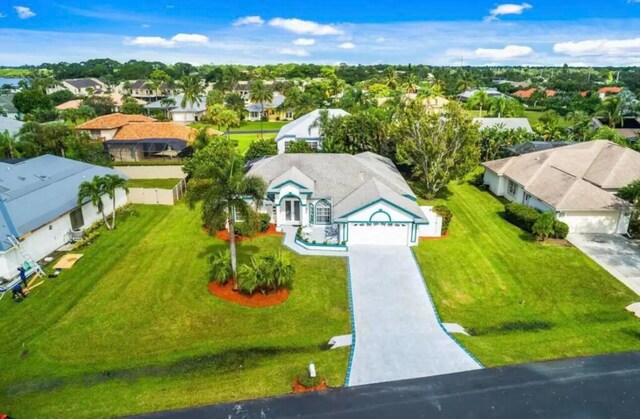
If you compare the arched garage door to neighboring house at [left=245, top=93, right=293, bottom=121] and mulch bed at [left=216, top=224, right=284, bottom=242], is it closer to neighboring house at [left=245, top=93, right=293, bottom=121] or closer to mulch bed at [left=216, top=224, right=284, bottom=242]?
mulch bed at [left=216, top=224, right=284, bottom=242]

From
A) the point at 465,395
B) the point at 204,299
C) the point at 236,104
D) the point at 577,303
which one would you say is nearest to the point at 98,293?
the point at 204,299


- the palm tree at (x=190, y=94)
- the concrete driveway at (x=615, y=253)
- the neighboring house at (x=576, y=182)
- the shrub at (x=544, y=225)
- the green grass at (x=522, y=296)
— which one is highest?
the palm tree at (x=190, y=94)

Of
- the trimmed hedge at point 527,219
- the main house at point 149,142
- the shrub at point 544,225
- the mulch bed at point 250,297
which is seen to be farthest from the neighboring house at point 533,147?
the main house at point 149,142

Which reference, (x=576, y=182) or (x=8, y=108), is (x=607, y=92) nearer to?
(x=576, y=182)

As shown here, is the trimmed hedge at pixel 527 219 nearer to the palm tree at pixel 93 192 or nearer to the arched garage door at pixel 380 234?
the arched garage door at pixel 380 234

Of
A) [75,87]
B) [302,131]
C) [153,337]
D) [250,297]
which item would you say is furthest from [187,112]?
[153,337]

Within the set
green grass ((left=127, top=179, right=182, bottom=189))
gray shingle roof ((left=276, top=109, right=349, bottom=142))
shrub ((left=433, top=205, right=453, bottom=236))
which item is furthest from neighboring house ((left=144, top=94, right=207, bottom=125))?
shrub ((left=433, top=205, right=453, bottom=236))

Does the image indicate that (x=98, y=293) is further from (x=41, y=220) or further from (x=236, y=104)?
(x=236, y=104)
